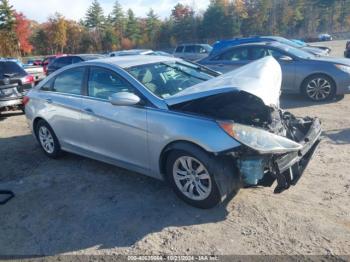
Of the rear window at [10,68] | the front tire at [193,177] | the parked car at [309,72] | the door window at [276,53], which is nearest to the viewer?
the front tire at [193,177]

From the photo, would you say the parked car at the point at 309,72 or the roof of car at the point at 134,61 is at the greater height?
the roof of car at the point at 134,61

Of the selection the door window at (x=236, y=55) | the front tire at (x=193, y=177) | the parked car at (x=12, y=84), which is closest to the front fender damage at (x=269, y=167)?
the front tire at (x=193, y=177)

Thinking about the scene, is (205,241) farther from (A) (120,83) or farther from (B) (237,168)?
(A) (120,83)

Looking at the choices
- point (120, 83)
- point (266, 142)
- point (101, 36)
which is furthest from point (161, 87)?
point (101, 36)

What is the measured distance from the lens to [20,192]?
464cm

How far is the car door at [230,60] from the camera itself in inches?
382

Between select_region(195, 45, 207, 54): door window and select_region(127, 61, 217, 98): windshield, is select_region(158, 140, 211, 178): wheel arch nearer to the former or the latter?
select_region(127, 61, 217, 98): windshield

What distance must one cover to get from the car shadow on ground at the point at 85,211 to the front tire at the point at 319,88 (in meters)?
5.71

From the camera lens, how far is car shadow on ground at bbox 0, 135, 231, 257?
136 inches

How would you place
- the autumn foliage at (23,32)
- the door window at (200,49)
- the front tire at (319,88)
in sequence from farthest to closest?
the autumn foliage at (23,32) < the door window at (200,49) < the front tire at (319,88)

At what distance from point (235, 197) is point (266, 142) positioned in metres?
0.91

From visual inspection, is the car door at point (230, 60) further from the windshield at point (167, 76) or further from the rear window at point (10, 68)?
the rear window at point (10, 68)

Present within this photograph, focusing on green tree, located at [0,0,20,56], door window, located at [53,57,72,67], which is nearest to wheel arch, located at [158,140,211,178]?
door window, located at [53,57,72,67]

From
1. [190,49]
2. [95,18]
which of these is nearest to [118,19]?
[95,18]
